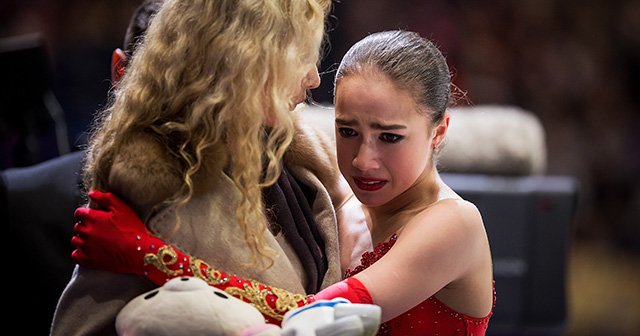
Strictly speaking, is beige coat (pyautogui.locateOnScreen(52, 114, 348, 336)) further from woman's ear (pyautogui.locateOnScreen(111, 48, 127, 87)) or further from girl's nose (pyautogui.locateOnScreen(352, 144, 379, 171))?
woman's ear (pyautogui.locateOnScreen(111, 48, 127, 87))

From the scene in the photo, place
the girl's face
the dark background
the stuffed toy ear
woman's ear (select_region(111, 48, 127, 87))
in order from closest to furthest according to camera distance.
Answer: the stuffed toy ear → the girl's face → woman's ear (select_region(111, 48, 127, 87)) → the dark background

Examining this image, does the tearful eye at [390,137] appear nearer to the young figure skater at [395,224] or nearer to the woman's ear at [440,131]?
the young figure skater at [395,224]

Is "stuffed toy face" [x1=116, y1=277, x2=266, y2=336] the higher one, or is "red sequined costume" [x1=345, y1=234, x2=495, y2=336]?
"stuffed toy face" [x1=116, y1=277, x2=266, y2=336]

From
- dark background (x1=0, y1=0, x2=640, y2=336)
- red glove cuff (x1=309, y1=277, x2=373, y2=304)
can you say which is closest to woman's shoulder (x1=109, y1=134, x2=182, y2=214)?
red glove cuff (x1=309, y1=277, x2=373, y2=304)

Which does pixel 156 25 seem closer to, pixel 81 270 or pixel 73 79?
pixel 81 270

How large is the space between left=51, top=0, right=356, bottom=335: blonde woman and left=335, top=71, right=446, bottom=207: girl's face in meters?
0.12

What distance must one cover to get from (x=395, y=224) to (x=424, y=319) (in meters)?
0.18

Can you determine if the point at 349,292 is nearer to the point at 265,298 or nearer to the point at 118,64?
the point at 265,298

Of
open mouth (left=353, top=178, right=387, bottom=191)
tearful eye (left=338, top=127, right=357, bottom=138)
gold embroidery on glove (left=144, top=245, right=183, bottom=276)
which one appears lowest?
gold embroidery on glove (left=144, top=245, right=183, bottom=276)

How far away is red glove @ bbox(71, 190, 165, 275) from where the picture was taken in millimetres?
1614

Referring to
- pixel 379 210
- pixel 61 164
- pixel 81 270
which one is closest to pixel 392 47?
pixel 379 210

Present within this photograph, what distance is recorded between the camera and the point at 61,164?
99.1 inches

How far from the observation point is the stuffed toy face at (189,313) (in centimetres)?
151

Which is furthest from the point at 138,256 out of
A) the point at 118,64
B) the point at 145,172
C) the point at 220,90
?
the point at 118,64
